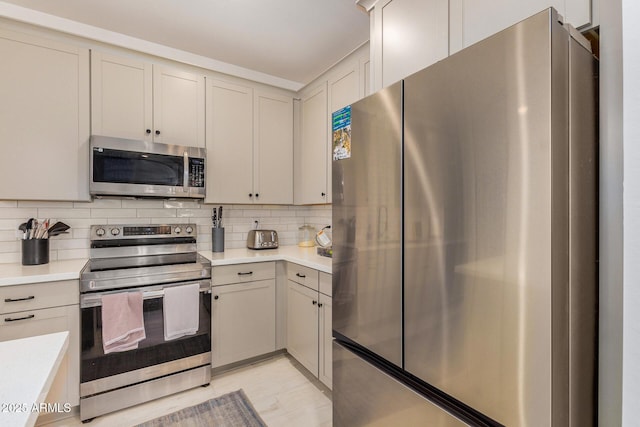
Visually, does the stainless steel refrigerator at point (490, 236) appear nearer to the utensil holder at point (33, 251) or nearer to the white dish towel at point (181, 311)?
the white dish towel at point (181, 311)

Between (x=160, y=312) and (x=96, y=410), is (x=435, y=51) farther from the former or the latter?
(x=96, y=410)

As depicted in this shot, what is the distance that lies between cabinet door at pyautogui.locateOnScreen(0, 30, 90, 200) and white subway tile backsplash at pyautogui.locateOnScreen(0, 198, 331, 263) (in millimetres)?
271

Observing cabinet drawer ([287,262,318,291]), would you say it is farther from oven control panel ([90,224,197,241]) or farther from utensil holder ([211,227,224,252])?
oven control panel ([90,224,197,241])

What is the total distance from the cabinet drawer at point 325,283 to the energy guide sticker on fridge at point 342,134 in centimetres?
89

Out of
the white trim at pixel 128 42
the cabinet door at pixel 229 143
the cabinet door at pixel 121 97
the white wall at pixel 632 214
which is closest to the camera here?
the white wall at pixel 632 214

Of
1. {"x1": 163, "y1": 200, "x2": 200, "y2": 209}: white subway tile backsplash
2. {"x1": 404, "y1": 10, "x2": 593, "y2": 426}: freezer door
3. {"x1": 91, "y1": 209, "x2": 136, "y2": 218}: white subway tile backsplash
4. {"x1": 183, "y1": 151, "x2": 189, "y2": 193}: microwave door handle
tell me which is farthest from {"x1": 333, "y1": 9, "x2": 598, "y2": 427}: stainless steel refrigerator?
{"x1": 91, "y1": 209, "x2": 136, "y2": 218}: white subway tile backsplash

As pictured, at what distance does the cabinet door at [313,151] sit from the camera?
2.61 metres

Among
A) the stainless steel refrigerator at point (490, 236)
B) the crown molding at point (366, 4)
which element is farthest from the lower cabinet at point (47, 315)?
the crown molding at point (366, 4)

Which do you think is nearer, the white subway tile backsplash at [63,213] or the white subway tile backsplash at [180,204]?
the white subway tile backsplash at [63,213]

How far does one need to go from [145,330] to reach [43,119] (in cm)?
147

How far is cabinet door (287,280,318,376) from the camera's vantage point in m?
2.13

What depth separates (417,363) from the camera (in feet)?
3.14

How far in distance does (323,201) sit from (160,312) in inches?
56.8

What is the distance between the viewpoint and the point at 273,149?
9.27ft
